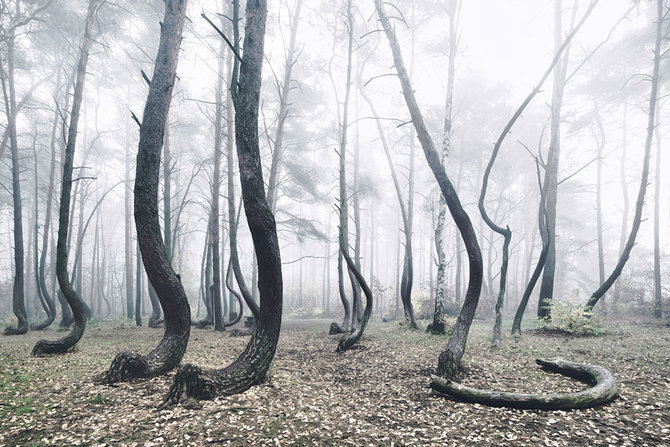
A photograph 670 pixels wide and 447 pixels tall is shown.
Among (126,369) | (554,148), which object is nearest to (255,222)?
(126,369)

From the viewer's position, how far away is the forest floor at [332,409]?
9.42 ft

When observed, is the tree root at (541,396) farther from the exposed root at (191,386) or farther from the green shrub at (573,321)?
the green shrub at (573,321)

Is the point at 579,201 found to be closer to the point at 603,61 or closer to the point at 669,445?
the point at 603,61

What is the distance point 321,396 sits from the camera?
4145 millimetres

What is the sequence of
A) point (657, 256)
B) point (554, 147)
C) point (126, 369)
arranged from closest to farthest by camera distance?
point (126, 369) → point (554, 147) → point (657, 256)

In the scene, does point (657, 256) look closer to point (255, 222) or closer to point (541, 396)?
point (541, 396)

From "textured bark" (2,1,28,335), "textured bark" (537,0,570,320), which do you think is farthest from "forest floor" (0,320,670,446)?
"textured bark" (2,1,28,335)

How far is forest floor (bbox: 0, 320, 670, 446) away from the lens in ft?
9.42

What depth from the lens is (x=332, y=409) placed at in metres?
3.68

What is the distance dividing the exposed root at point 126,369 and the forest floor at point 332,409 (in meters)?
0.18

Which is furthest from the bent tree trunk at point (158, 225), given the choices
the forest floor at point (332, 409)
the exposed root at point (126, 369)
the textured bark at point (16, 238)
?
the textured bark at point (16, 238)

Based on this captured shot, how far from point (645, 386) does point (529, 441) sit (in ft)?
8.61

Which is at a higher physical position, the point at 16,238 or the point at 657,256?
the point at 16,238

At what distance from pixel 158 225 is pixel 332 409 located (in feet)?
12.1
